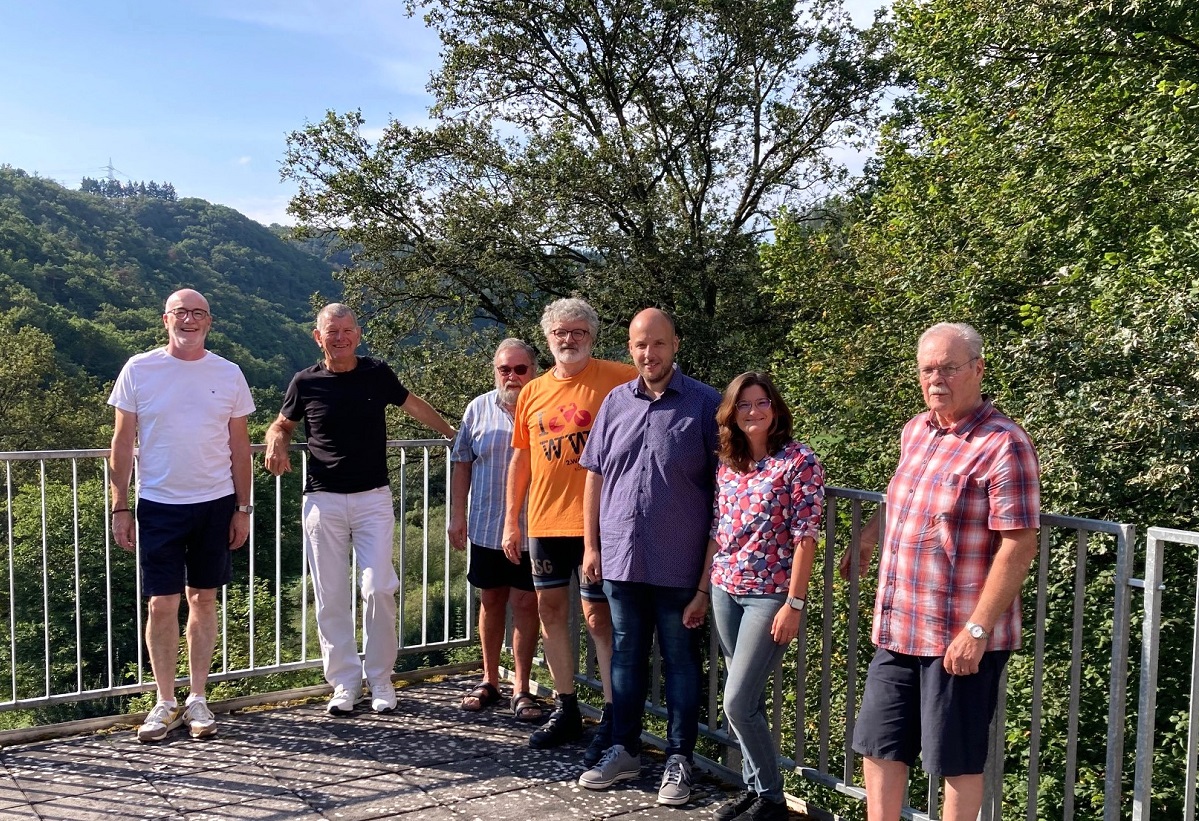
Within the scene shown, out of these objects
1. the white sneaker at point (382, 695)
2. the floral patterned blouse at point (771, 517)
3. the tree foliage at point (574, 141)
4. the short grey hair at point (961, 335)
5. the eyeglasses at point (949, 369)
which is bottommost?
the white sneaker at point (382, 695)

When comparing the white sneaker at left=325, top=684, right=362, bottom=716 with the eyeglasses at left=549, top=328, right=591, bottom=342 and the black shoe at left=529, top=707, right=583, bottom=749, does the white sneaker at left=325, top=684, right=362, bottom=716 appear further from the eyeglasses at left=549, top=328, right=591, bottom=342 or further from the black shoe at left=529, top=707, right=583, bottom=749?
the eyeglasses at left=549, top=328, right=591, bottom=342

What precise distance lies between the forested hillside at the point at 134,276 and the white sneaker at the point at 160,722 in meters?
29.3

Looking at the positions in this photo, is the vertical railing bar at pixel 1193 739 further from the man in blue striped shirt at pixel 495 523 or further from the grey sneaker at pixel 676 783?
the man in blue striped shirt at pixel 495 523

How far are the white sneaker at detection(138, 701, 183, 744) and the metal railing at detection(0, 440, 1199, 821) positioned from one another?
0.20 meters

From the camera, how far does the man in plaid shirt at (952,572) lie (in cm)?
237

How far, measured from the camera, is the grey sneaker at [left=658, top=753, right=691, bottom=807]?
130 inches

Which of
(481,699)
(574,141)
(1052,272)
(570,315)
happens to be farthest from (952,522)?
(574,141)

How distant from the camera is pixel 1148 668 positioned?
2.33m

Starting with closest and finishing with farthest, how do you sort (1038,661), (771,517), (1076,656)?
(1076,656)
(1038,661)
(771,517)

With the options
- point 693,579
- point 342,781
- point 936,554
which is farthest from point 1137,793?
point 342,781

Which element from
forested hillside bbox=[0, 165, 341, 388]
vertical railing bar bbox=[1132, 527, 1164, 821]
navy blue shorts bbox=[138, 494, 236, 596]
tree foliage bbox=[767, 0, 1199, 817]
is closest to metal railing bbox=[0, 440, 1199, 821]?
vertical railing bar bbox=[1132, 527, 1164, 821]

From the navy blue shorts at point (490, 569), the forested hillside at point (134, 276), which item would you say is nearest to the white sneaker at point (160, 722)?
the navy blue shorts at point (490, 569)

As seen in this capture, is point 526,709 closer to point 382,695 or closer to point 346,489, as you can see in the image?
point 382,695

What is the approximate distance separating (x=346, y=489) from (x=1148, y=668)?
3121 mm
